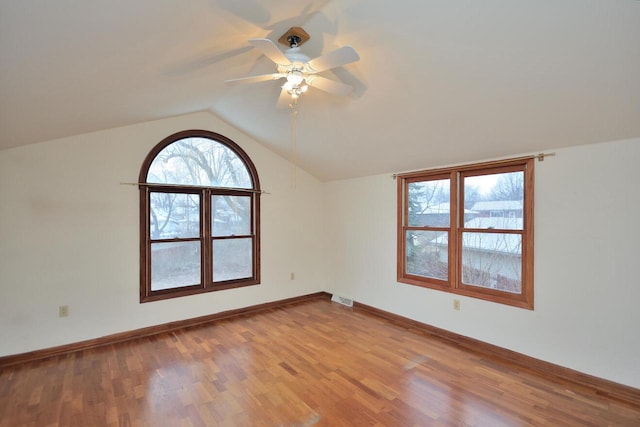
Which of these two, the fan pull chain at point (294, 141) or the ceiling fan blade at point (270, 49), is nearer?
the ceiling fan blade at point (270, 49)

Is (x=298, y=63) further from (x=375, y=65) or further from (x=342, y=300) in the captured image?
(x=342, y=300)

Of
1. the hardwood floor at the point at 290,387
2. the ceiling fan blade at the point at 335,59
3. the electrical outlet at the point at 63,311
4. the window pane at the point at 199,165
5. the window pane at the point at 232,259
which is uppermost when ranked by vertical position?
the ceiling fan blade at the point at 335,59

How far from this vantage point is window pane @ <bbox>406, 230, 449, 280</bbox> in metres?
3.65

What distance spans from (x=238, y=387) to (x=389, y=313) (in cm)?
235

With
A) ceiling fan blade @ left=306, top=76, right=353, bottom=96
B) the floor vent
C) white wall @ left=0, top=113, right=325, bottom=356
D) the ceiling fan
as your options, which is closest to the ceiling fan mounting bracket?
the ceiling fan

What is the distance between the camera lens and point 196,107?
360 cm

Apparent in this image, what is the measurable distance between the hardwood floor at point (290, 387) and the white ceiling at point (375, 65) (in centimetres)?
212

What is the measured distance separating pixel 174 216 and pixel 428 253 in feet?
10.9

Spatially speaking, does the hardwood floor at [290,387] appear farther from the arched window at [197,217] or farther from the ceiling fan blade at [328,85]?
the ceiling fan blade at [328,85]

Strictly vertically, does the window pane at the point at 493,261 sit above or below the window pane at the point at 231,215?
below

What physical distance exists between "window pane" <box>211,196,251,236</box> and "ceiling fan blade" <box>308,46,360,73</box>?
2.73 metres

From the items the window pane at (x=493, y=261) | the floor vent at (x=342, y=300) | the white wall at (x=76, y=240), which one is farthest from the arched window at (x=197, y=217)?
the window pane at (x=493, y=261)

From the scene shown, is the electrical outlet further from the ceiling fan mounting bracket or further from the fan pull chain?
the ceiling fan mounting bracket

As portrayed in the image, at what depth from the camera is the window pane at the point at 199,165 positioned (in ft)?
12.4
